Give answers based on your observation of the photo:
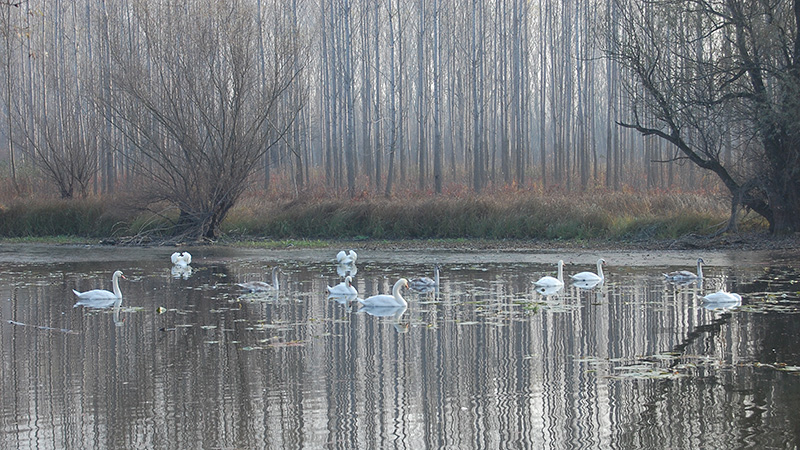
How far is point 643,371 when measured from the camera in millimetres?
9273

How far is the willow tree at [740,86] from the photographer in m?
22.4

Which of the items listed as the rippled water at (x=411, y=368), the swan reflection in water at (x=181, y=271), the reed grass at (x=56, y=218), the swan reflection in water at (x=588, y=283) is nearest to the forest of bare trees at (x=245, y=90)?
the reed grass at (x=56, y=218)

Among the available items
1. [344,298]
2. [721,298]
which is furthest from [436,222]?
[721,298]

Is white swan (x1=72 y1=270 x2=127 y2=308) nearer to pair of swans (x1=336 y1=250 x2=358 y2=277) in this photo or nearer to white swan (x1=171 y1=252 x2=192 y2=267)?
white swan (x1=171 y1=252 x2=192 y2=267)

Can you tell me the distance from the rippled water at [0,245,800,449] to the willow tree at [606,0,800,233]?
7.11 m

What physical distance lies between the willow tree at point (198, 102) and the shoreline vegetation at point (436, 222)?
62.1 inches

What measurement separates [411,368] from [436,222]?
19.5 meters

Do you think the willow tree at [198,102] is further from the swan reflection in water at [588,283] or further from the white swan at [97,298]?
the swan reflection in water at [588,283]

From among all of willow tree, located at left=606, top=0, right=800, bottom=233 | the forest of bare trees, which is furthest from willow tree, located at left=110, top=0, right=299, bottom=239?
willow tree, located at left=606, top=0, right=800, bottom=233

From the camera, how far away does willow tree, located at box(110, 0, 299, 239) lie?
28.5 meters

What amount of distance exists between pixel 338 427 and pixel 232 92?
76.7 ft

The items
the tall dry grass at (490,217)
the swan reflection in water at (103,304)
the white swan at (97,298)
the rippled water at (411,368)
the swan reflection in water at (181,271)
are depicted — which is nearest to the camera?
the rippled water at (411,368)

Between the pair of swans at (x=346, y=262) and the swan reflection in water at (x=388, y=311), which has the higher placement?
the pair of swans at (x=346, y=262)

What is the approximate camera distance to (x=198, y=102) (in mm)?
28531
